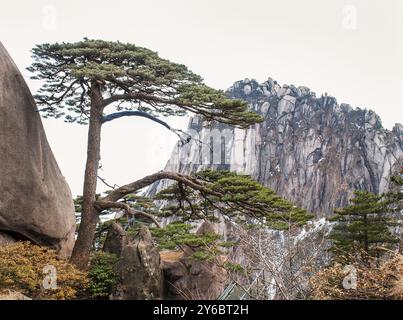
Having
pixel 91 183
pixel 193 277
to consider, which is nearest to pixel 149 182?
pixel 91 183

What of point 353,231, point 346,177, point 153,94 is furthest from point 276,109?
point 153,94

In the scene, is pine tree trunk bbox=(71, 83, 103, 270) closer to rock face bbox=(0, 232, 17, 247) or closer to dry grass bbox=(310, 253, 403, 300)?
rock face bbox=(0, 232, 17, 247)

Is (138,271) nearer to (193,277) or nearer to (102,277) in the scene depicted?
(102,277)

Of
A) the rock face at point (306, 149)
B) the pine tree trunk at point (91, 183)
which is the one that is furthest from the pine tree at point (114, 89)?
the rock face at point (306, 149)

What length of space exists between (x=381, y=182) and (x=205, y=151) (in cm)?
2941

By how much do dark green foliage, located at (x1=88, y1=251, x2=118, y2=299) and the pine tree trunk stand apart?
26.1 inches

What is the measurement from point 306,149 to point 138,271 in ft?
238

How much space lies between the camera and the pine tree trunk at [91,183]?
44.1ft

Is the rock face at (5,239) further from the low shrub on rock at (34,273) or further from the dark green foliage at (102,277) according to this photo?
the dark green foliage at (102,277)

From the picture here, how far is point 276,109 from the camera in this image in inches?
3376

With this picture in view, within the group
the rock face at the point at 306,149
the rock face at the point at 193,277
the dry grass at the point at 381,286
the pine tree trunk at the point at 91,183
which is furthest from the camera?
the rock face at the point at 306,149

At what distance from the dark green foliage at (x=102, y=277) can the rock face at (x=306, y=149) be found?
2137 inches
